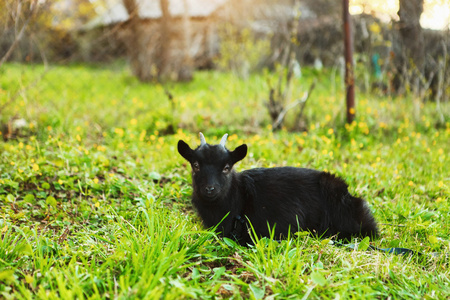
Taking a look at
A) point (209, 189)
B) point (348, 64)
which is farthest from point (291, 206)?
point (348, 64)

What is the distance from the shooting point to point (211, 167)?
311cm

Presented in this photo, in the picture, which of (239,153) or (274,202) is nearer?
(239,153)

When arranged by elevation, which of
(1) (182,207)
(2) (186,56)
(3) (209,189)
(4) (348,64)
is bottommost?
(1) (182,207)

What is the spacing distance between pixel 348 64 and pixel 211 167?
4394 mm

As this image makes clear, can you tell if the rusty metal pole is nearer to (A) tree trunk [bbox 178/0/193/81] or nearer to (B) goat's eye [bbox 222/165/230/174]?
(B) goat's eye [bbox 222/165/230/174]

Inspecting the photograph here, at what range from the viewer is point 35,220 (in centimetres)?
352

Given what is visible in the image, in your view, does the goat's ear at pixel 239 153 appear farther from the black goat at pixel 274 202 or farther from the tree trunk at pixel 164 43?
the tree trunk at pixel 164 43

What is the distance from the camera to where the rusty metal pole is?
248 inches

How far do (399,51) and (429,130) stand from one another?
8.12 ft

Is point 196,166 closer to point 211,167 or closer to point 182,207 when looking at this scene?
point 211,167

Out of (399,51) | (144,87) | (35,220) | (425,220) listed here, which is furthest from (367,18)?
(35,220)

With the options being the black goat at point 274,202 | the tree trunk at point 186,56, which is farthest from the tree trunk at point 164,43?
the black goat at point 274,202

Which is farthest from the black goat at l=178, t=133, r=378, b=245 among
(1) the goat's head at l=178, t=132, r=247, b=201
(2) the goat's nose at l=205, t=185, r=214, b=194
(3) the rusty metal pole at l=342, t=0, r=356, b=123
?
(3) the rusty metal pole at l=342, t=0, r=356, b=123

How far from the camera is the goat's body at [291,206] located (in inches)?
130
